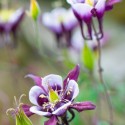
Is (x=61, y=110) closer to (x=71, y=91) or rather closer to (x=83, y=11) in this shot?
(x=71, y=91)

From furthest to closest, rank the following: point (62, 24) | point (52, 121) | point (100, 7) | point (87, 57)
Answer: point (62, 24) → point (87, 57) → point (100, 7) → point (52, 121)

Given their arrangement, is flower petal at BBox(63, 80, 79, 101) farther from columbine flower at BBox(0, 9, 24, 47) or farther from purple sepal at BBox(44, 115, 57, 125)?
columbine flower at BBox(0, 9, 24, 47)

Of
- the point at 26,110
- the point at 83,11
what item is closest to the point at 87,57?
the point at 83,11

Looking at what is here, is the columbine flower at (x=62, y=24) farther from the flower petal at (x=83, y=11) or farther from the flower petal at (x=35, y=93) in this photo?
→ the flower petal at (x=35, y=93)

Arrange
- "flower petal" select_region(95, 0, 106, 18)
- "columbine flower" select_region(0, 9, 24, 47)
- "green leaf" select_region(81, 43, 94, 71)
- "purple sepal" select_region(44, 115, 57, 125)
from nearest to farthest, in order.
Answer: "purple sepal" select_region(44, 115, 57, 125)
"flower petal" select_region(95, 0, 106, 18)
"green leaf" select_region(81, 43, 94, 71)
"columbine flower" select_region(0, 9, 24, 47)

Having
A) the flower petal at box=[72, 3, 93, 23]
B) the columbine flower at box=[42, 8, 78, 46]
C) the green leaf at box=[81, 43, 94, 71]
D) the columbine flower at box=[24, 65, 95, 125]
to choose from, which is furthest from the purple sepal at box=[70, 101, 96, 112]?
the columbine flower at box=[42, 8, 78, 46]

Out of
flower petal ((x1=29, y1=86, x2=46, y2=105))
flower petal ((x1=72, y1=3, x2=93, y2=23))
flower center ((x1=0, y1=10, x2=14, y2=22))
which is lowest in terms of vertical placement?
flower center ((x1=0, y1=10, x2=14, y2=22))

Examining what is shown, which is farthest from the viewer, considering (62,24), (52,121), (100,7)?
(62,24)

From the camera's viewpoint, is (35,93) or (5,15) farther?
(5,15)
